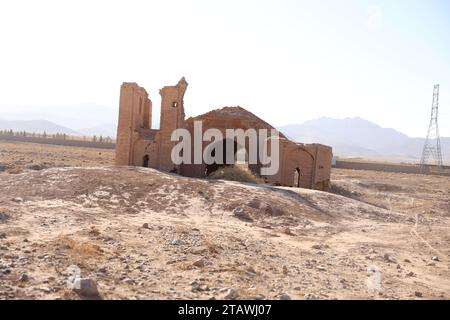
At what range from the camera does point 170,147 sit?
2731cm

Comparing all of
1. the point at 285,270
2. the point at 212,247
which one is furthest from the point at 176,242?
the point at 285,270

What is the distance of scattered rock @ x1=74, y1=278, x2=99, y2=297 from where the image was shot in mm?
6867

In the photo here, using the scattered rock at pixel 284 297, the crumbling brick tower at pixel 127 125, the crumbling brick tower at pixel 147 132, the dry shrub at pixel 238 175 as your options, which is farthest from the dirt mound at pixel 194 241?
the crumbling brick tower at pixel 127 125

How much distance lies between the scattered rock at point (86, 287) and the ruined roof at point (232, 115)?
891 inches

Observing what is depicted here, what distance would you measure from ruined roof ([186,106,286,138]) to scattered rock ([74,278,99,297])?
22.6 m

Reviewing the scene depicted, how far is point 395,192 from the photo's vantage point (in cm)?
3525

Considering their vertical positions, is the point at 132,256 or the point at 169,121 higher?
the point at 169,121

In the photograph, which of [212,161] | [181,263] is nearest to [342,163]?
[212,161]

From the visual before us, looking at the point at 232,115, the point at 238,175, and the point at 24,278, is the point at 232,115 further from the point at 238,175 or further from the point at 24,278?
the point at 24,278

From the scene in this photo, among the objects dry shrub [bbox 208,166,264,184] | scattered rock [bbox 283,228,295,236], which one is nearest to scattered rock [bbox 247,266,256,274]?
scattered rock [bbox 283,228,295,236]

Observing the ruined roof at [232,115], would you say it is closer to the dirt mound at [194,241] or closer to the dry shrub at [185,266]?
the dirt mound at [194,241]
